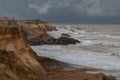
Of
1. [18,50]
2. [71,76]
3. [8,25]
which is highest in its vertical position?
[8,25]

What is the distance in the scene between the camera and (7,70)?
12977mm

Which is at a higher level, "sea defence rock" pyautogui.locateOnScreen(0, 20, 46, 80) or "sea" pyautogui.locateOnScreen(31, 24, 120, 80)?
"sea defence rock" pyautogui.locateOnScreen(0, 20, 46, 80)

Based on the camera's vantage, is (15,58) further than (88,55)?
No

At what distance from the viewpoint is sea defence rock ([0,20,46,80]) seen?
13.4m

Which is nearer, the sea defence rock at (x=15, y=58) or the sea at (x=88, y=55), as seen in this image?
the sea defence rock at (x=15, y=58)

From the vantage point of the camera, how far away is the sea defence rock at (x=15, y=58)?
13445 mm

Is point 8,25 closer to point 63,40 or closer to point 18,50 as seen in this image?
point 18,50

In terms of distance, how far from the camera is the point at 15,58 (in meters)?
14.4

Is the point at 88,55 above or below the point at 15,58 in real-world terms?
below

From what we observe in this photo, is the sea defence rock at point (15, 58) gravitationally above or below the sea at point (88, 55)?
above

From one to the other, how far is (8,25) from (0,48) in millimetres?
1352

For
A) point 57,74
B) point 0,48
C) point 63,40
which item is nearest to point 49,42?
point 63,40

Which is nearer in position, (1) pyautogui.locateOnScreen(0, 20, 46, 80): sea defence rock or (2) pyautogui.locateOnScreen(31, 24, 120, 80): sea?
(1) pyautogui.locateOnScreen(0, 20, 46, 80): sea defence rock

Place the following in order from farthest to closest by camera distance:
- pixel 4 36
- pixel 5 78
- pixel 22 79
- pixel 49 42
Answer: pixel 49 42 → pixel 4 36 → pixel 22 79 → pixel 5 78
